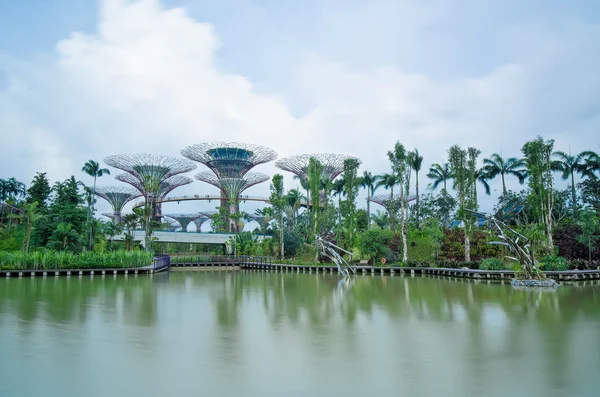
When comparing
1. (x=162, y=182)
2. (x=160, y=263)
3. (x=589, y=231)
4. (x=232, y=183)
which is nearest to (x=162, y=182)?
(x=162, y=182)

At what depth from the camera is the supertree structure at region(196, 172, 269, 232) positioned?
52906 millimetres

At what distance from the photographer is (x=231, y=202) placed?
5350 cm

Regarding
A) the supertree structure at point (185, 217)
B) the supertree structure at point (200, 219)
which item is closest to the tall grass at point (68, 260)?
the supertree structure at point (200, 219)

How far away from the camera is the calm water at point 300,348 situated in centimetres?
551

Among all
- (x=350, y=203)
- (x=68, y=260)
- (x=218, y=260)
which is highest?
(x=350, y=203)

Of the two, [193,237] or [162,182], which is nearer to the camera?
[193,237]

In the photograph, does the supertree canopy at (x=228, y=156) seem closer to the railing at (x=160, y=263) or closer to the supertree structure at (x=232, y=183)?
the supertree structure at (x=232, y=183)

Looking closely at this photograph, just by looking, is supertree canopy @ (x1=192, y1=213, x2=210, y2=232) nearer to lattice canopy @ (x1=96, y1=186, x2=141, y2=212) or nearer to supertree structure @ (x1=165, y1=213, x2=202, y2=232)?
supertree structure @ (x1=165, y1=213, x2=202, y2=232)

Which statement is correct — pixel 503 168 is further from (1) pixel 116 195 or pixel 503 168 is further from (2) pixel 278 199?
(1) pixel 116 195

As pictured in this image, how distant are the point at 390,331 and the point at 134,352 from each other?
4.97 m

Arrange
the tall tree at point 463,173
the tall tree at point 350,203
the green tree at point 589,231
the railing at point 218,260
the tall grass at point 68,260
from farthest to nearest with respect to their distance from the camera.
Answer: the railing at point 218,260
the tall tree at point 350,203
the tall tree at point 463,173
the tall grass at point 68,260
the green tree at point 589,231

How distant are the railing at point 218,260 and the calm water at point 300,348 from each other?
77.0 feet

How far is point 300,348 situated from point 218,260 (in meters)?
32.9

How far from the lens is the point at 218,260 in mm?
39438
